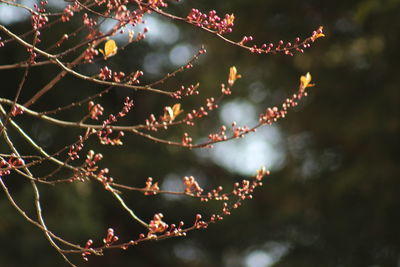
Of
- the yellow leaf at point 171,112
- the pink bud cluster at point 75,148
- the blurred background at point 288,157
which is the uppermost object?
the blurred background at point 288,157

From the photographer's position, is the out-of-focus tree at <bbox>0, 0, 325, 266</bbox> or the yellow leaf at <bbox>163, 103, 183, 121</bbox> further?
the out-of-focus tree at <bbox>0, 0, 325, 266</bbox>

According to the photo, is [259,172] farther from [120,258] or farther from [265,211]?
[265,211]

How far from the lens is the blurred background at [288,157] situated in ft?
23.9

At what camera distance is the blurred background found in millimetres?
7277

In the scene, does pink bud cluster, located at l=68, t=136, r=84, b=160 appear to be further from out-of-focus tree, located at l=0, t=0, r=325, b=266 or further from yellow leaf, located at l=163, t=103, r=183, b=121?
out-of-focus tree, located at l=0, t=0, r=325, b=266

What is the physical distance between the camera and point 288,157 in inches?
390

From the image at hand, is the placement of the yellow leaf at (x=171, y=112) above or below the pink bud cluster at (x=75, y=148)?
above

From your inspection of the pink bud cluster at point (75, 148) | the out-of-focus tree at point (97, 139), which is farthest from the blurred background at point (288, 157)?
the pink bud cluster at point (75, 148)

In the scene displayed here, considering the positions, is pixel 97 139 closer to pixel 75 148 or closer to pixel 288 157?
pixel 288 157

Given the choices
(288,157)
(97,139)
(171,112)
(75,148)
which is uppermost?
(288,157)

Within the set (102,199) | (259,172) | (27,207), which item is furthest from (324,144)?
(259,172)

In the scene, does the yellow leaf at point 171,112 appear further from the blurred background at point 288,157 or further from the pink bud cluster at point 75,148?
the blurred background at point 288,157

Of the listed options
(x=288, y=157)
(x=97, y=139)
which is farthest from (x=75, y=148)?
(x=288, y=157)

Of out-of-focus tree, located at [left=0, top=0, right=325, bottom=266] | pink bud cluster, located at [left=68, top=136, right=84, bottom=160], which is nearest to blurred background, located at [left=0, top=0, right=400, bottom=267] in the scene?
out-of-focus tree, located at [left=0, top=0, right=325, bottom=266]
